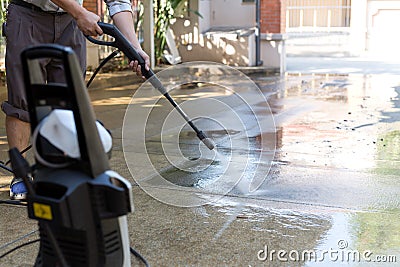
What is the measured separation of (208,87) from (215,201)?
5.71 metres

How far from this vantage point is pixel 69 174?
1.63m

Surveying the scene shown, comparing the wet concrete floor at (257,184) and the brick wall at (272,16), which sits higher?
the brick wall at (272,16)

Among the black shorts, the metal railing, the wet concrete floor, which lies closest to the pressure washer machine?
the wet concrete floor

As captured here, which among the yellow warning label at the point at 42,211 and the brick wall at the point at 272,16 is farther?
the brick wall at the point at 272,16

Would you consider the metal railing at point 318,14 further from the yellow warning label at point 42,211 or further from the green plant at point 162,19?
the yellow warning label at point 42,211

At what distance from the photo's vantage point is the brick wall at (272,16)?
1170 cm

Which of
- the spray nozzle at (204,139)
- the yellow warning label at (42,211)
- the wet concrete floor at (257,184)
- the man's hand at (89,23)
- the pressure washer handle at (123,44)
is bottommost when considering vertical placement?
the wet concrete floor at (257,184)

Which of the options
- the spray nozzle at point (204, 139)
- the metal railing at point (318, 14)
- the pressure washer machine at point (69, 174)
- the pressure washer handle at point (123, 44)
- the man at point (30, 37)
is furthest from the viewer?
the metal railing at point (318, 14)

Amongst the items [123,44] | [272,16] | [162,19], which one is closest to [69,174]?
[123,44]

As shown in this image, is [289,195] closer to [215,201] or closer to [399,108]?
[215,201]

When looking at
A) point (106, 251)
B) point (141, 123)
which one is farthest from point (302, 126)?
point (106, 251)

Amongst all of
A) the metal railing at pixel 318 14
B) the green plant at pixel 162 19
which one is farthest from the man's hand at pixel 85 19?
the metal railing at pixel 318 14

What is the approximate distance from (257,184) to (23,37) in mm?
1605

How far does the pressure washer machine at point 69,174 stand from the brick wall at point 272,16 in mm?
10414
